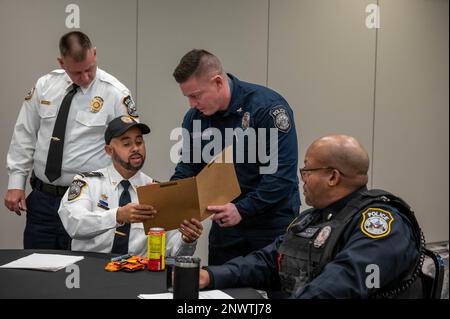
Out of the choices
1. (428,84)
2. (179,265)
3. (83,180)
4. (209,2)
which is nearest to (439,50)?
(428,84)

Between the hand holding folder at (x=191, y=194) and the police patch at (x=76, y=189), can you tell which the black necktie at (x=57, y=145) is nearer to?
the police patch at (x=76, y=189)

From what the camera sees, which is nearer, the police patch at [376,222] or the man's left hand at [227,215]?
the police patch at [376,222]

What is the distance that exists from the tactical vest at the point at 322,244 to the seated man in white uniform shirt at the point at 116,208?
1.66ft

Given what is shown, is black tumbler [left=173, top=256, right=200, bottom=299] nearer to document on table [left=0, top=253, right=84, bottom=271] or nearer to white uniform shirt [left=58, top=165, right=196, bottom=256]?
document on table [left=0, top=253, right=84, bottom=271]

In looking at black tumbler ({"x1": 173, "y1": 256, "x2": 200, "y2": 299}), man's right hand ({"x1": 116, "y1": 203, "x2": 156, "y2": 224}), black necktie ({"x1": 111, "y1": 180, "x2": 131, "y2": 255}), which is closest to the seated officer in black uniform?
black tumbler ({"x1": 173, "y1": 256, "x2": 200, "y2": 299})

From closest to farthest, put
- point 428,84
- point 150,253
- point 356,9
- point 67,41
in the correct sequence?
point 150,253 → point 67,41 → point 356,9 → point 428,84

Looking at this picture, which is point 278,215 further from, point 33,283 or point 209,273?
point 33,283

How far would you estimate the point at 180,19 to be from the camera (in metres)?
4.08

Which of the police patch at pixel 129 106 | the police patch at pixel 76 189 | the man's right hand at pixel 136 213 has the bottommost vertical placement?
the man's right hand at pixel 136 213

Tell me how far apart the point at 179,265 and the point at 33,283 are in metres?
0.56

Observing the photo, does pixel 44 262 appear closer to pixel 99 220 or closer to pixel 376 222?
pixel 99 220

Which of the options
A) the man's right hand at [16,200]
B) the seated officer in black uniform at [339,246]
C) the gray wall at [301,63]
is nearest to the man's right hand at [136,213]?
the seated officer in black uniform at [339,246]

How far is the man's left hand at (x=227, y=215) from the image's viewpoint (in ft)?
7.70

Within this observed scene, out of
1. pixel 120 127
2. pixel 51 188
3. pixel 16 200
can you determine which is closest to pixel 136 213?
pixel 120 127
